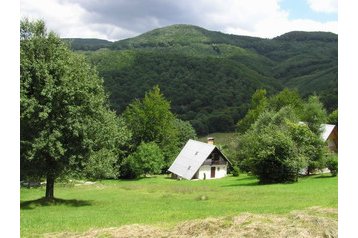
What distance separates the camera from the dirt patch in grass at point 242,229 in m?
11.6

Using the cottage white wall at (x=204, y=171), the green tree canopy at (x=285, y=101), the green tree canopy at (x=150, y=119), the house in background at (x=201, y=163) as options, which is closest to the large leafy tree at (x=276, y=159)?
the house in background at (x=201, y=163)

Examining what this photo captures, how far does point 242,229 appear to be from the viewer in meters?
12.2

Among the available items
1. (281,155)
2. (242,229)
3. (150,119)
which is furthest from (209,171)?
(242,229)

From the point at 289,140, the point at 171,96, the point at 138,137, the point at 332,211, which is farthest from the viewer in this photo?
the point at 171,96

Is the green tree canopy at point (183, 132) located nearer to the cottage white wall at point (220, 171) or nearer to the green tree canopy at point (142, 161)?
the cottage white wall at point (220, 171)

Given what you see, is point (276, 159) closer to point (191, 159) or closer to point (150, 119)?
point (191, 159)

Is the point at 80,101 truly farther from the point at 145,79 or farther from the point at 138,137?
the point at 145,79

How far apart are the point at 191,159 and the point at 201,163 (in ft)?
9.54

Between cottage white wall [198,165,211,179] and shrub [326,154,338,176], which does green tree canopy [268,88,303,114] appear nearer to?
cottage white wall [198,165,211,179]

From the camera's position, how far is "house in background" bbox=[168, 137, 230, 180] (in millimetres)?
69188

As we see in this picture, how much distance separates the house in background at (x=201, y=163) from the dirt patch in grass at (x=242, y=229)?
54334mm

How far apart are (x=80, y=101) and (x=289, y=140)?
27945mm
